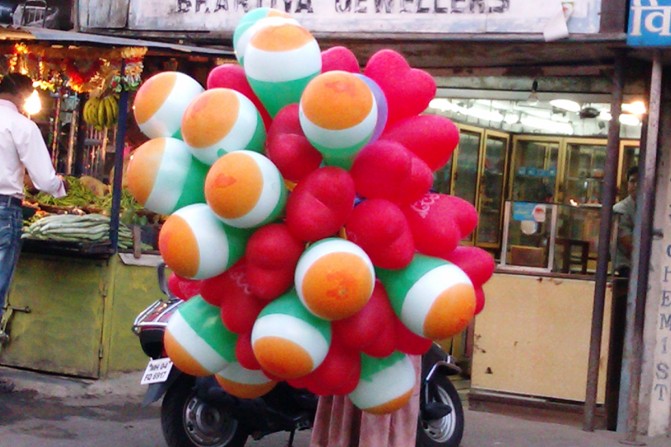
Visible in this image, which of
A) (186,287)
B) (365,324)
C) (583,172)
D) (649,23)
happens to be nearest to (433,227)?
(365,324)

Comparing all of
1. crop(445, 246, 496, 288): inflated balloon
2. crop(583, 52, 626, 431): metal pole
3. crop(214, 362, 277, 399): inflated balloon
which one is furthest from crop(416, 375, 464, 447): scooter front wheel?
crop(445, 246, 496, 288): inflated balloon

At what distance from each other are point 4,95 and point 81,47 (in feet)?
2.85

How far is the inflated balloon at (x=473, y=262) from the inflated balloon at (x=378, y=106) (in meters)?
0.50

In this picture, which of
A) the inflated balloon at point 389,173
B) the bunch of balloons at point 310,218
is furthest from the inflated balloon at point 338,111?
the inflated balloon at point 389,173

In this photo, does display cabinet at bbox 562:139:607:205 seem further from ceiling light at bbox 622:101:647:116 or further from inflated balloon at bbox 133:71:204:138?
inflated balloon at bbox 133:71:204:138

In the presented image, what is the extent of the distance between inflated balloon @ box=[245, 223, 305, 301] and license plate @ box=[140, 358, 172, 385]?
8.01 ft

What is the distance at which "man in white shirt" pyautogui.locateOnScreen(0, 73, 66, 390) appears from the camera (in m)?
6.91

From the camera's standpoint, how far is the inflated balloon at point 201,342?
380cm

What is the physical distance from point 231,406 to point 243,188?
251 centimetres

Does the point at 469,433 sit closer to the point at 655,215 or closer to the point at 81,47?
the point at 655,215

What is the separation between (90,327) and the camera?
802 centimetres

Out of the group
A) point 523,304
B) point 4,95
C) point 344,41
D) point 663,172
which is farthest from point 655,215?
point 4,95

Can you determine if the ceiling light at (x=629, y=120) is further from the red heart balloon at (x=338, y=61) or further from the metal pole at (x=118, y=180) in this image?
the red heart balloon at (x=338, y=61)

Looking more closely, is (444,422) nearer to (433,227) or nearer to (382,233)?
(433,227)
